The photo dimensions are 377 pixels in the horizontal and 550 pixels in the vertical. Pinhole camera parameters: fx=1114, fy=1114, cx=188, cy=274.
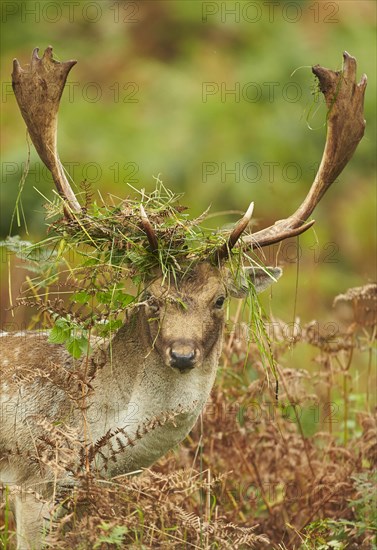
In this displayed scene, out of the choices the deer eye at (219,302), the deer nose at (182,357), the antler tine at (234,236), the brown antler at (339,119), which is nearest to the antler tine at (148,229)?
the antler tine at (234,236)

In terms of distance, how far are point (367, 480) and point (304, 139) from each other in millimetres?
9598

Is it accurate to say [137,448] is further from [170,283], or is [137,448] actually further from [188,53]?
[188,53]

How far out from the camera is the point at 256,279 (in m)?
6.68

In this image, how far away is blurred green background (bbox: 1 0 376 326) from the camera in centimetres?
1431

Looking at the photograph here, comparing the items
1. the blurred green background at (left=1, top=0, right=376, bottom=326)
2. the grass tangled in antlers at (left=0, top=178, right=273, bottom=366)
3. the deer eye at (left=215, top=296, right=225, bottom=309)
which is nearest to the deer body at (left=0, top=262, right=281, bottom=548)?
the deer eye at (left=215, top=296, right=225, bottom=309)

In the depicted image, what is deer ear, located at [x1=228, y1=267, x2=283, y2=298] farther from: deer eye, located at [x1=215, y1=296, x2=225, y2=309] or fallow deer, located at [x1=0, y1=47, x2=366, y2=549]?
deer eye, located at [x1=215, y1=296, x2=225, y2=309]

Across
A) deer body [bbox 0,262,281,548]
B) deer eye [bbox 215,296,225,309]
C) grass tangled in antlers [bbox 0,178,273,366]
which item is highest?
grass tangled in antlers [bbox 0,178,273,366]

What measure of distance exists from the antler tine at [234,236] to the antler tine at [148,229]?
1.26 feet

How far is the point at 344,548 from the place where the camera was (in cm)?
679

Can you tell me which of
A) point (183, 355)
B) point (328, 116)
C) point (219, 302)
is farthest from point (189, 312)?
point (328, 116)

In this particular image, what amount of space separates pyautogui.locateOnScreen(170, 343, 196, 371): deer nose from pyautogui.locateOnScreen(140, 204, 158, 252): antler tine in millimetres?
600

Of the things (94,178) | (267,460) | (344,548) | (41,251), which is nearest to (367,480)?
(344,548)

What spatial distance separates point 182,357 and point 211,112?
1052 centimetres

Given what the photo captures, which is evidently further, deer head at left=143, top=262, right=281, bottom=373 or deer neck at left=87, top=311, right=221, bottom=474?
deer neck at left=87, top=311, right=221, bottom=474
